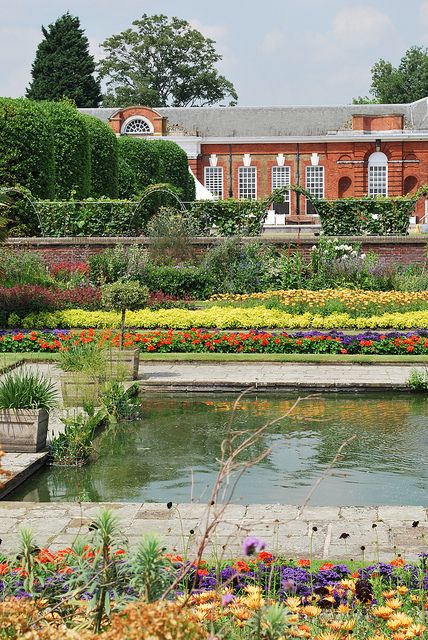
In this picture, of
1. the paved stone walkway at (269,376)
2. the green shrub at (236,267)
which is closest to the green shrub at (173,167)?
the green shrub at (236,267)

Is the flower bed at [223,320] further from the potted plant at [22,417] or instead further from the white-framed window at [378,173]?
the white-framed window at [378,173]

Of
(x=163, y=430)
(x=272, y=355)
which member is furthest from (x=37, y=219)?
(x=163, y=430)

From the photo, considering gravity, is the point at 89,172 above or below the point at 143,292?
above

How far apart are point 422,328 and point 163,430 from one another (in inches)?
256

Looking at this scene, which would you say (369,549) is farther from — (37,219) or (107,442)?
(37,219)

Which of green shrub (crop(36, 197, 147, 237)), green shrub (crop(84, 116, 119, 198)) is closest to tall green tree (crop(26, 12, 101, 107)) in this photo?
green shrub (crop(84, 116, 119, 198))

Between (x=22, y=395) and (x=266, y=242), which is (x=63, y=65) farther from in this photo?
(x=22, y=395)

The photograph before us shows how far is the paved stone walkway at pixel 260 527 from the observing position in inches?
227

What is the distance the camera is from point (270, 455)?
29.6 feet

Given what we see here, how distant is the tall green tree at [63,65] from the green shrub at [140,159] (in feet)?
54.9

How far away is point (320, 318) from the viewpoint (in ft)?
→ 52.2

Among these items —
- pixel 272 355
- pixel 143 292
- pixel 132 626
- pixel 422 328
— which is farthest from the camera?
pixel 422 328

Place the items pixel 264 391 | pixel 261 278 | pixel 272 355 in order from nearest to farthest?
pixel 264 391
pixel 272 355
pixel 261 278

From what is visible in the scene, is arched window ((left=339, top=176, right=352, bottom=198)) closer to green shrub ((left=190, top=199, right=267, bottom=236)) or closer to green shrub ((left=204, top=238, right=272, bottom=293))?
green shrub ((left=190, top=199, right=267, bottom=236))
